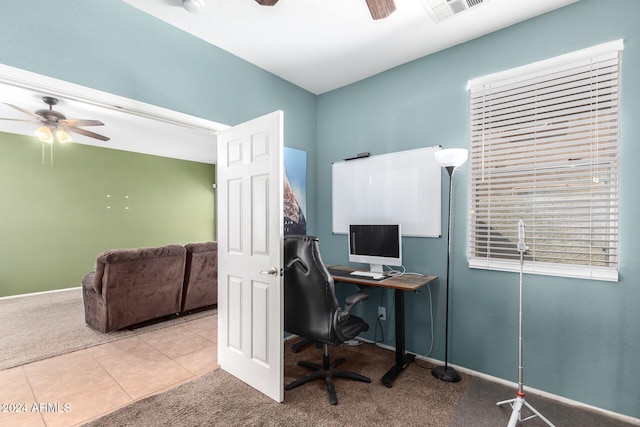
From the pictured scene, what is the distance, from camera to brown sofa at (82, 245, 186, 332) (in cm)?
326

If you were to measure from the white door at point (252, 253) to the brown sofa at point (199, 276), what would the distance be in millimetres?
1582

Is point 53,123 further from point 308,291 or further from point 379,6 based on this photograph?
point 379,6

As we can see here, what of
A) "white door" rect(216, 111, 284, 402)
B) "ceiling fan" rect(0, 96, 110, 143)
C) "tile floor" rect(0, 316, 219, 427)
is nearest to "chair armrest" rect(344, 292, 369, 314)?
"white door" rect(216, 111, 284, 402)

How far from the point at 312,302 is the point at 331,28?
2.13 metres

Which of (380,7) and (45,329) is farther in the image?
(45,329)

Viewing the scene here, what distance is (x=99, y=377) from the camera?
2.42 meters

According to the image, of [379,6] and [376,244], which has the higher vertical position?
[379,6]

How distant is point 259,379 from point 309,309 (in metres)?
0.67

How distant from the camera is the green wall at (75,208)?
4.86 meters

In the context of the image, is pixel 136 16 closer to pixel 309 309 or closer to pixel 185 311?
pixel 309 309

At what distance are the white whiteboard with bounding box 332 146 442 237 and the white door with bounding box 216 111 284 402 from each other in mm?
1315

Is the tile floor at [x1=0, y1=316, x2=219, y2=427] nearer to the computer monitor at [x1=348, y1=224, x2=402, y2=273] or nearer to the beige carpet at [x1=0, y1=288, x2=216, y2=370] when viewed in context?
the beige carpet at [x1=0, y1=288, x2=216, y2=370]

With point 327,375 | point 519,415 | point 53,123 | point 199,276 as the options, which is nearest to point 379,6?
point 327,375

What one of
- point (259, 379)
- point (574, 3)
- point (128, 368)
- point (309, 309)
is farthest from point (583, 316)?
point (128, 368)
